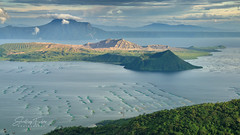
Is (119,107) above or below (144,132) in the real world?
below

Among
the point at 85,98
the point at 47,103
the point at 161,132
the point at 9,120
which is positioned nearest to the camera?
the point at 161,132

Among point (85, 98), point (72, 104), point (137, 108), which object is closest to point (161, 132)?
point (137, 108)

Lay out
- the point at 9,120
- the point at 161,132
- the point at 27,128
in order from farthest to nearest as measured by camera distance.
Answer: the point at 9,120
the point at 27,128
the point at 161,132

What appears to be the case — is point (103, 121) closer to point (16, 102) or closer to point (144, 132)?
point (144, 132)

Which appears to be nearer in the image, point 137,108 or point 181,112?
point 181,112

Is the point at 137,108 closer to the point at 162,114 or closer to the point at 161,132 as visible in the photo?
the point at 162,114

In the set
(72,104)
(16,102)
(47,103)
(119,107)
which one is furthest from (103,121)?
(16,102)
